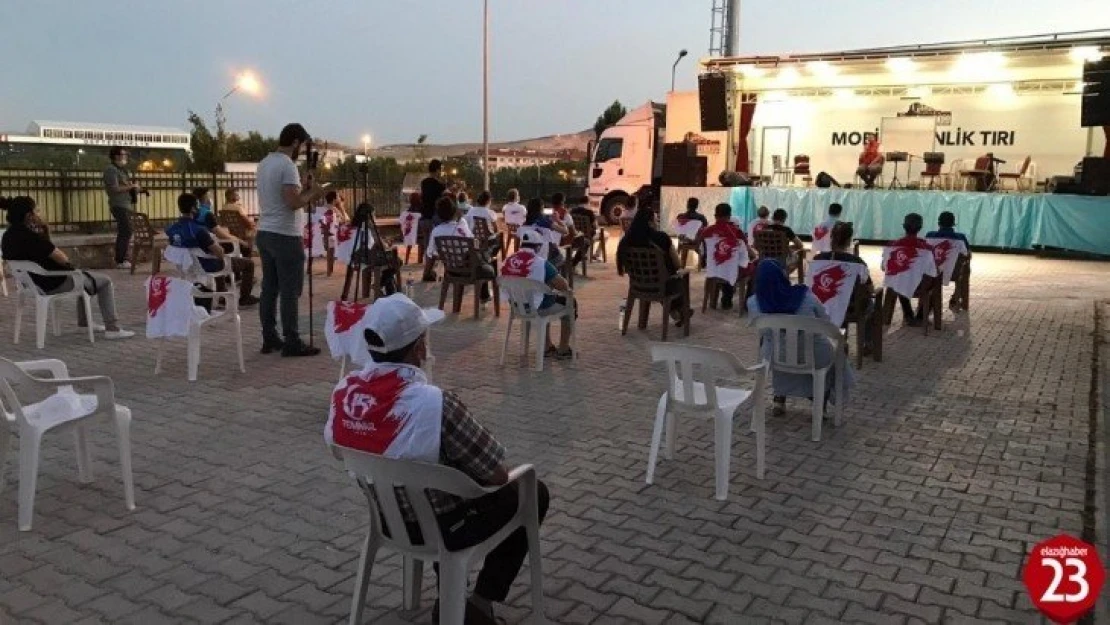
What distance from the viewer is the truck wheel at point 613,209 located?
2442cm

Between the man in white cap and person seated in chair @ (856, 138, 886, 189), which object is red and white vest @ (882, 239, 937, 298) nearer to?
the man in white cap

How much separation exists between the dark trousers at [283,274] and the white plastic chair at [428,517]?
15.1 ft

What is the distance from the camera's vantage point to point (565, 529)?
3.92 metres

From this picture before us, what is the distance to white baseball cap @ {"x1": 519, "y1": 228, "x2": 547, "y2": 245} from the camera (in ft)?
35.6

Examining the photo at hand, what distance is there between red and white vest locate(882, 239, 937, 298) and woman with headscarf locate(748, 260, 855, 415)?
12.5ft

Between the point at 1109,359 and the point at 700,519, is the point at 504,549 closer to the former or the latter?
the point at 700,519

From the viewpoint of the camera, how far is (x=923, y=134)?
21.9m

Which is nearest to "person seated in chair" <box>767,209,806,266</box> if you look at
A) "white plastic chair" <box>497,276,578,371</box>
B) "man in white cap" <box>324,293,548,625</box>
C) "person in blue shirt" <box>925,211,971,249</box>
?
"person in blue shirt" <box>925,211,971,249</box>

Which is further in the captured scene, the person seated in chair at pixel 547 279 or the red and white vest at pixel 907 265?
the red and white vest at pixel 907 265

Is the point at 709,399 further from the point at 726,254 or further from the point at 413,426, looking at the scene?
the point at 726,254

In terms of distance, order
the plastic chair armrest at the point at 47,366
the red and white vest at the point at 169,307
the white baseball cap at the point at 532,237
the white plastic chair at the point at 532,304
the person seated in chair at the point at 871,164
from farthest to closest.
Answer: the person seated in chair at the point at 871,164, the white baseball cap at the point at 532,237, the white plastic chair at the point at 532,304, the red and white vest at the point at 169,307, the plastic chair armrest at the point at 47,366

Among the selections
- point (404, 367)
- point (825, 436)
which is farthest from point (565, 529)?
point (825, 436)

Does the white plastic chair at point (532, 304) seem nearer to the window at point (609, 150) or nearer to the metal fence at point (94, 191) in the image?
the metal fence at point (94, 191)

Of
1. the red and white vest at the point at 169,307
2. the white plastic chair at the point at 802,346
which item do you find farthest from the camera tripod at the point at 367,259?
the white plastic chair at the point at 802,346
